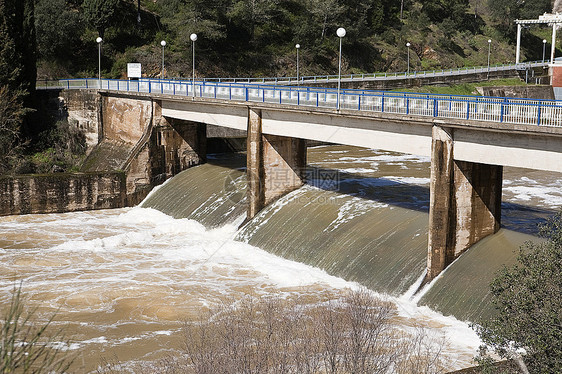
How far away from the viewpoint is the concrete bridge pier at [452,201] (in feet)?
75.8

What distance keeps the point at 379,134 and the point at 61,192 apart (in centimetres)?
2008

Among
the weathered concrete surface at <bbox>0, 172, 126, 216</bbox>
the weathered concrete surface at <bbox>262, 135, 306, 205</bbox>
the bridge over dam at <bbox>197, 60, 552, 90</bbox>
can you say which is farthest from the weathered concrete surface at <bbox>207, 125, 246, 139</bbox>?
the weathered concrete surface at <bbox>262, 135, 306, 205</bbox>

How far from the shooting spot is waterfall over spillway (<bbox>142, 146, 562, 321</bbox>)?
74.2 feet

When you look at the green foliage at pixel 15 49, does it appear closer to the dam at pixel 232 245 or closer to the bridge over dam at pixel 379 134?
the bridge over dam at pixel 379 134

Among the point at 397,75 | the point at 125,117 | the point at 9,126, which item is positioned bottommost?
the point at 9,126

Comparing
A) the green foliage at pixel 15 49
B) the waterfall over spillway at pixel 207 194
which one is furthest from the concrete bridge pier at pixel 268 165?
the green foliage at pixel 15 49

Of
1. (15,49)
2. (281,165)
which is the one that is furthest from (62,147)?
(281,165)

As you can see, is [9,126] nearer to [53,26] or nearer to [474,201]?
[53,26]

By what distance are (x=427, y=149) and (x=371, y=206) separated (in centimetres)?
574

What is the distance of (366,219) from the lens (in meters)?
28.2

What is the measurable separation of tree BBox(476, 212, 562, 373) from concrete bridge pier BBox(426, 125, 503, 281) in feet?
28.4

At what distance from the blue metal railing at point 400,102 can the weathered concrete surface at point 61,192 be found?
6852 millimetres

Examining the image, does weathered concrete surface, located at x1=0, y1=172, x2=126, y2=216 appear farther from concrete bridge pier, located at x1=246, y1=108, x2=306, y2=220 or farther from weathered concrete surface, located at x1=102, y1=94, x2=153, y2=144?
concrete bridge pier, located at x1=246, y1=108, x2=306, y2=220

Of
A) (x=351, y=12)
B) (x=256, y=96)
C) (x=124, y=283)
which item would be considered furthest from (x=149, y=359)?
(x=351, y=12)
